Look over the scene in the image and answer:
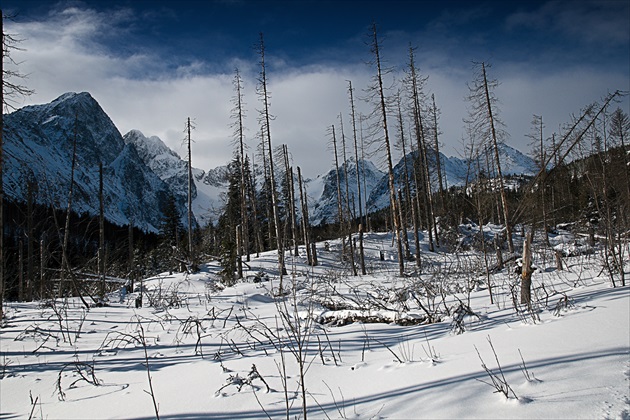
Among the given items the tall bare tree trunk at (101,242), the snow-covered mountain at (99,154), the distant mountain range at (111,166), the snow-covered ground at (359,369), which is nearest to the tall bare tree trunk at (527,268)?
the snow-covered ground at (359,369)

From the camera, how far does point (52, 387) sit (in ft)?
10.5

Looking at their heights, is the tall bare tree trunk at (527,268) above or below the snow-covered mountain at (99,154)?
below

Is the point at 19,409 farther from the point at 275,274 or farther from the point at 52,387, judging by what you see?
the point at 275,274

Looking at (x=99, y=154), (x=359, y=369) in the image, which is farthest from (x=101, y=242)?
(x=99, y=154)

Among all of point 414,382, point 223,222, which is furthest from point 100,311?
point 223,222

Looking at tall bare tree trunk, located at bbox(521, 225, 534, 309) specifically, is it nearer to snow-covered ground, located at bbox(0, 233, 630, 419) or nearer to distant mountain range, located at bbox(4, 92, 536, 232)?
snow-covered ground, located at bbox(0, 233, 630, 419)

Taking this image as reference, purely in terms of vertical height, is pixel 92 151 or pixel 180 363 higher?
pixel 92 151

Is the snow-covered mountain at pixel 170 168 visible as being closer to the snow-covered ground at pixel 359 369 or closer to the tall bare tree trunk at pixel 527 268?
the snow-covered ground at pixel 359 369

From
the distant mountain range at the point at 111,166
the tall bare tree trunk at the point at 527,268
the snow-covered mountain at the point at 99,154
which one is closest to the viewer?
the tall bare tree trunk at the point at 527,268

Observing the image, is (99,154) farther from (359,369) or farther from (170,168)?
(359,369)

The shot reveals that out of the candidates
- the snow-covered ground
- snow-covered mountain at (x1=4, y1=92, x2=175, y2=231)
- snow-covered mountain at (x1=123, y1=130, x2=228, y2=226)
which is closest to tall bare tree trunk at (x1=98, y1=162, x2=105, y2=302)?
the snow-covered ground

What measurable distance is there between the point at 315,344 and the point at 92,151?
129042 mm

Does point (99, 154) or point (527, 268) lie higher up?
point (99, 154)

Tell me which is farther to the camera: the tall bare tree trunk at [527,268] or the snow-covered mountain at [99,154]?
the snow-covered mountain at [99,154]
